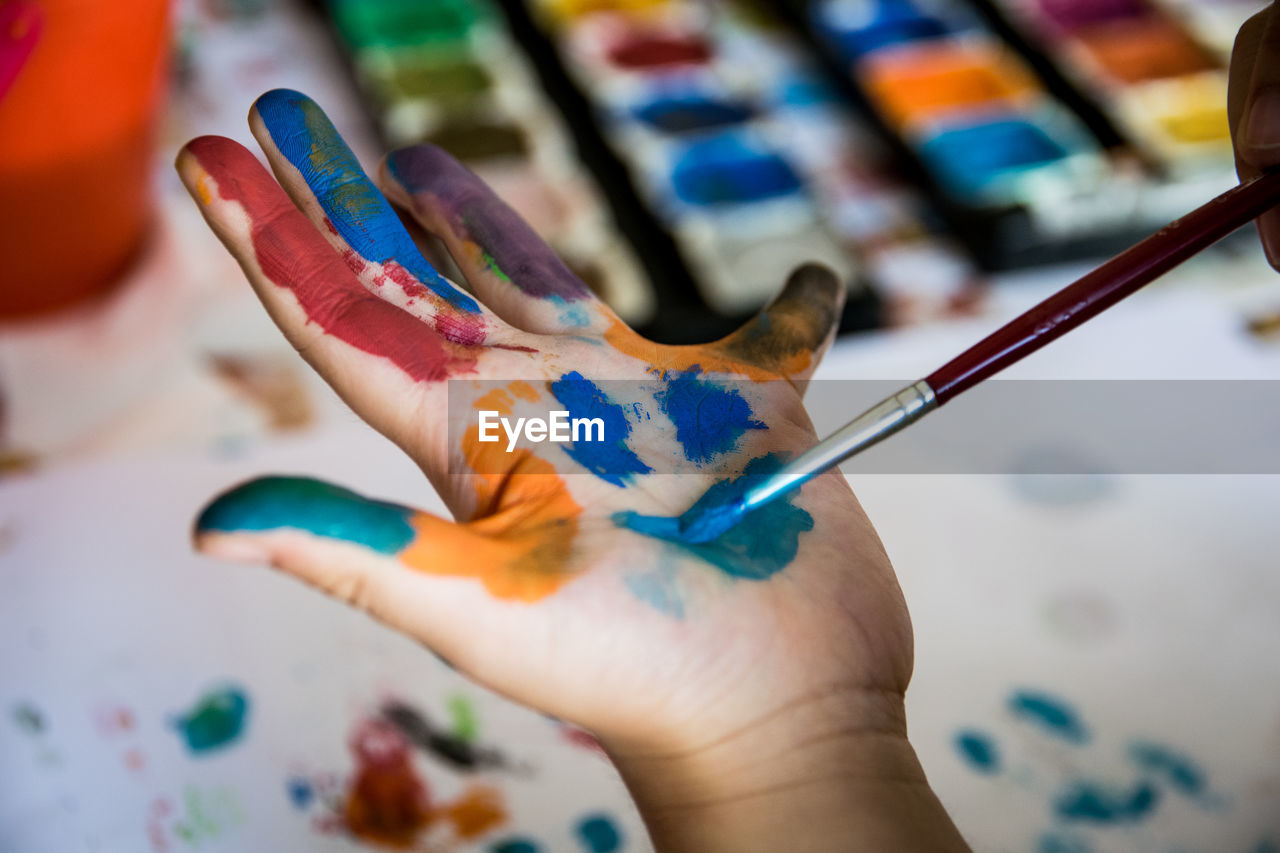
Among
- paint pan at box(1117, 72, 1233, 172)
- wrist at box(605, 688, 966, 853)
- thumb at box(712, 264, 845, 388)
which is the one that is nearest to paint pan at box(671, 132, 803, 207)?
paint pan at box(1117, 72, 1233, 172)

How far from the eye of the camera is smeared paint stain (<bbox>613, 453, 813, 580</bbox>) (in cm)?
63

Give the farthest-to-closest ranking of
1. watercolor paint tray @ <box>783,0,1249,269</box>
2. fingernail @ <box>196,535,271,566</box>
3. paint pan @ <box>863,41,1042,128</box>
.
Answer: paint pan @ <box>863,41,1042,128</box> < watercolor paint tray @ <box>783,0,1249,269</box> < fingernail @ <box>196,535,271,566</box>

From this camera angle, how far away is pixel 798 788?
0.61m

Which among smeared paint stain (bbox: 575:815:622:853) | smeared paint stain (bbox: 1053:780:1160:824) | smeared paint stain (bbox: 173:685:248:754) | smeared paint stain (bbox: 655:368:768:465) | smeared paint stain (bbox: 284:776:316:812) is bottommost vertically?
smeared paint stain (bbox: 1053:780:1160:824)

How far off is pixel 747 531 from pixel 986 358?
173mm

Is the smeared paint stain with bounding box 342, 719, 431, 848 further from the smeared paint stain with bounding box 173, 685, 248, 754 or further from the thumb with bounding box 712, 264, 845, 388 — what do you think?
the thumb with bounding box 712, 264, 845, 388

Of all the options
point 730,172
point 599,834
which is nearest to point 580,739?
point 599,834

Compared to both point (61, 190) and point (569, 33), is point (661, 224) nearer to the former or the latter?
point (569, 33)

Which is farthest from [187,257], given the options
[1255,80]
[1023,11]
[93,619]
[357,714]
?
[1023,11]

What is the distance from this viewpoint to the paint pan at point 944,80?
143 cm

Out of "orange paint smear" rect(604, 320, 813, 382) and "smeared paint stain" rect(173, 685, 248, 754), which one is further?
"smeared paint stain" rect(173, 685, 248, 754)

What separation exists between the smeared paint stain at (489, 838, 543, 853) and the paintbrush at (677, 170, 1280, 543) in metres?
0.35

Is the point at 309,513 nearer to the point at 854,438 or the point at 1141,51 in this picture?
the point at 854,438

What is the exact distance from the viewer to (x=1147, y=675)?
3.14 feet
